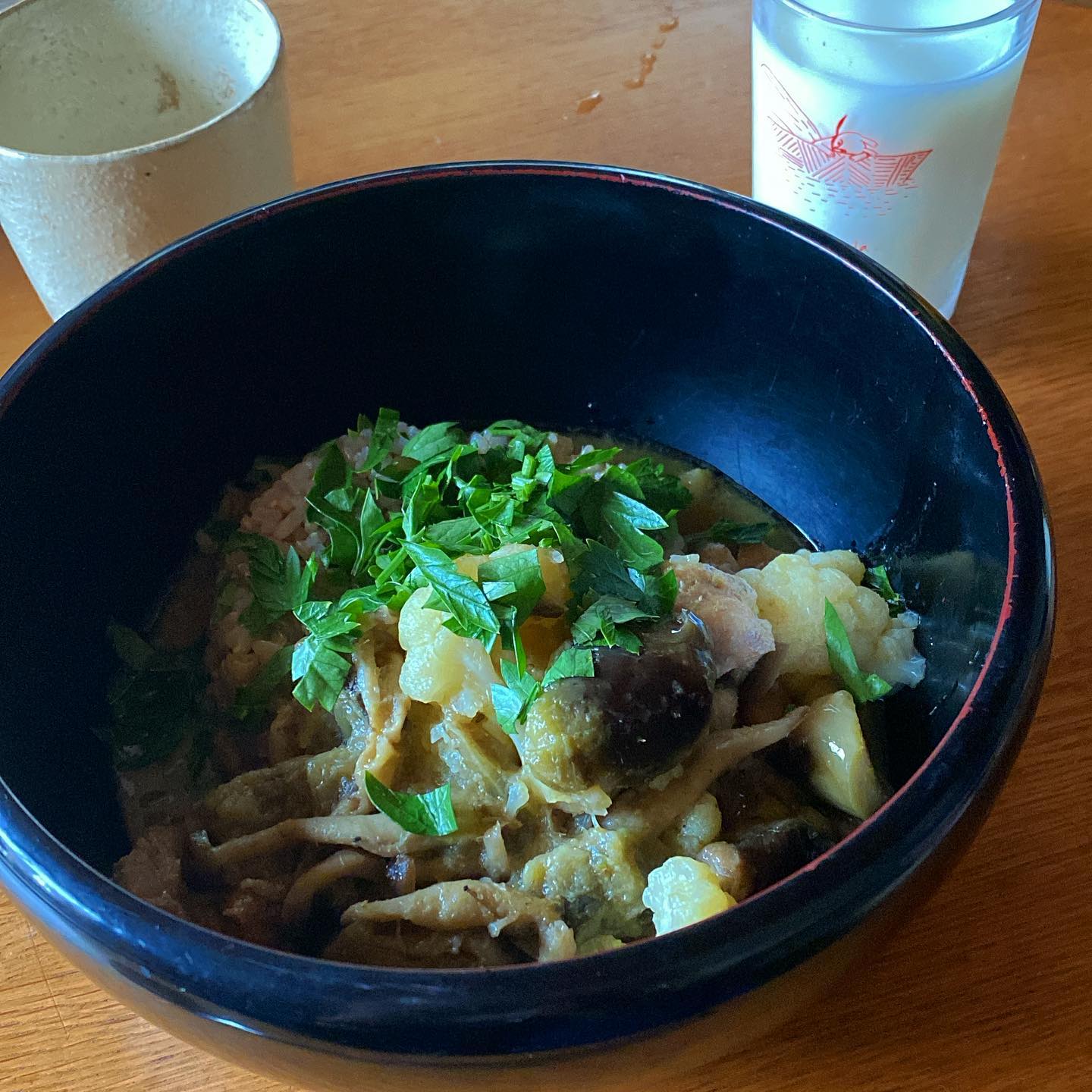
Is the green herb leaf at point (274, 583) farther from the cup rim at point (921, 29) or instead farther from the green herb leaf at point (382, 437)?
the cup rim at point (921, 29)

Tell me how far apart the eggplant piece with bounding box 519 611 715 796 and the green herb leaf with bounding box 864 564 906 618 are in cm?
21

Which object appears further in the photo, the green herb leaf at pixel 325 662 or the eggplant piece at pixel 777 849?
the green herb leaf at pixel 325 662

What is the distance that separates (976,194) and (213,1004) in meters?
0.95

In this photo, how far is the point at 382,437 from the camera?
954mm

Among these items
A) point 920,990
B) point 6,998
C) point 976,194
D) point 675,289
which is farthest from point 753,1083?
point 976,194

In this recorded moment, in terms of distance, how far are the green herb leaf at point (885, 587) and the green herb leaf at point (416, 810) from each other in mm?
335

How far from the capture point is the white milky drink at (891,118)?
3.22 feet

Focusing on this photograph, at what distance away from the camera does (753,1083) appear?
2.24 ft

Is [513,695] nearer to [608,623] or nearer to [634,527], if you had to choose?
[608,623]

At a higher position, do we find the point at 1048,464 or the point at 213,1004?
the point at 213,1004

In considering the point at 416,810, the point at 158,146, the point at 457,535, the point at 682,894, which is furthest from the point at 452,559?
the point at 158,146

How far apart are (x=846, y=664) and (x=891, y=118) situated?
1.65 feet

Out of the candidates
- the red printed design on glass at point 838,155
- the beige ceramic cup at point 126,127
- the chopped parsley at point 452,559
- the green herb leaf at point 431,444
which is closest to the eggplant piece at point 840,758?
the chopped parsley at point 452,559

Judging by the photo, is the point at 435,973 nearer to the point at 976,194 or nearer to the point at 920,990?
the point at 920,990
